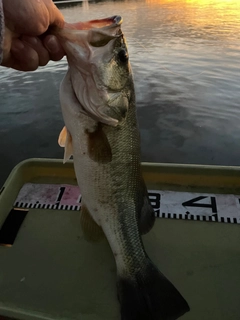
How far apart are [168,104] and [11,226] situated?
4582mm

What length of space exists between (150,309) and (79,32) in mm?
1336

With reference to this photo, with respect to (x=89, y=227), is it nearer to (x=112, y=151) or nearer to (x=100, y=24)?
(x=112, y=151)

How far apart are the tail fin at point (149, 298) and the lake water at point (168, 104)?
2.93 metres

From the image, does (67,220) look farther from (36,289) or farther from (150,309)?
(150,309)

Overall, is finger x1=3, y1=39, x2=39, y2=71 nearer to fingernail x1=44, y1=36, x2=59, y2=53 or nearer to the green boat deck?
fingernail x1=44, y1=36, x2=59, y2=53

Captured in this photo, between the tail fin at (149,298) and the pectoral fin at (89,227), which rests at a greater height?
the pectoral fin at (89,227)

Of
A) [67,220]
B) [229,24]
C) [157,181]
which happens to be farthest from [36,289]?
[229,24]

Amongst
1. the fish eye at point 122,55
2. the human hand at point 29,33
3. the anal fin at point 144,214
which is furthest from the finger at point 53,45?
the anal fin at point 144,214

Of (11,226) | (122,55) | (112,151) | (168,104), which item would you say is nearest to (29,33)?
(122,55)

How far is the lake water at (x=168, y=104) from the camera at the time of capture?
15.2 feet

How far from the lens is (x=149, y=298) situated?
1487mm

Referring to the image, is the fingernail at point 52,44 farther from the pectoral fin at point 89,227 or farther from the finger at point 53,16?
the pectoral fin at point 89,227

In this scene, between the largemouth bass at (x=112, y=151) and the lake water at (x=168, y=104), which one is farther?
the lake water at (x=168, y=104)

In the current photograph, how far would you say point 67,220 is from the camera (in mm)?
2139
